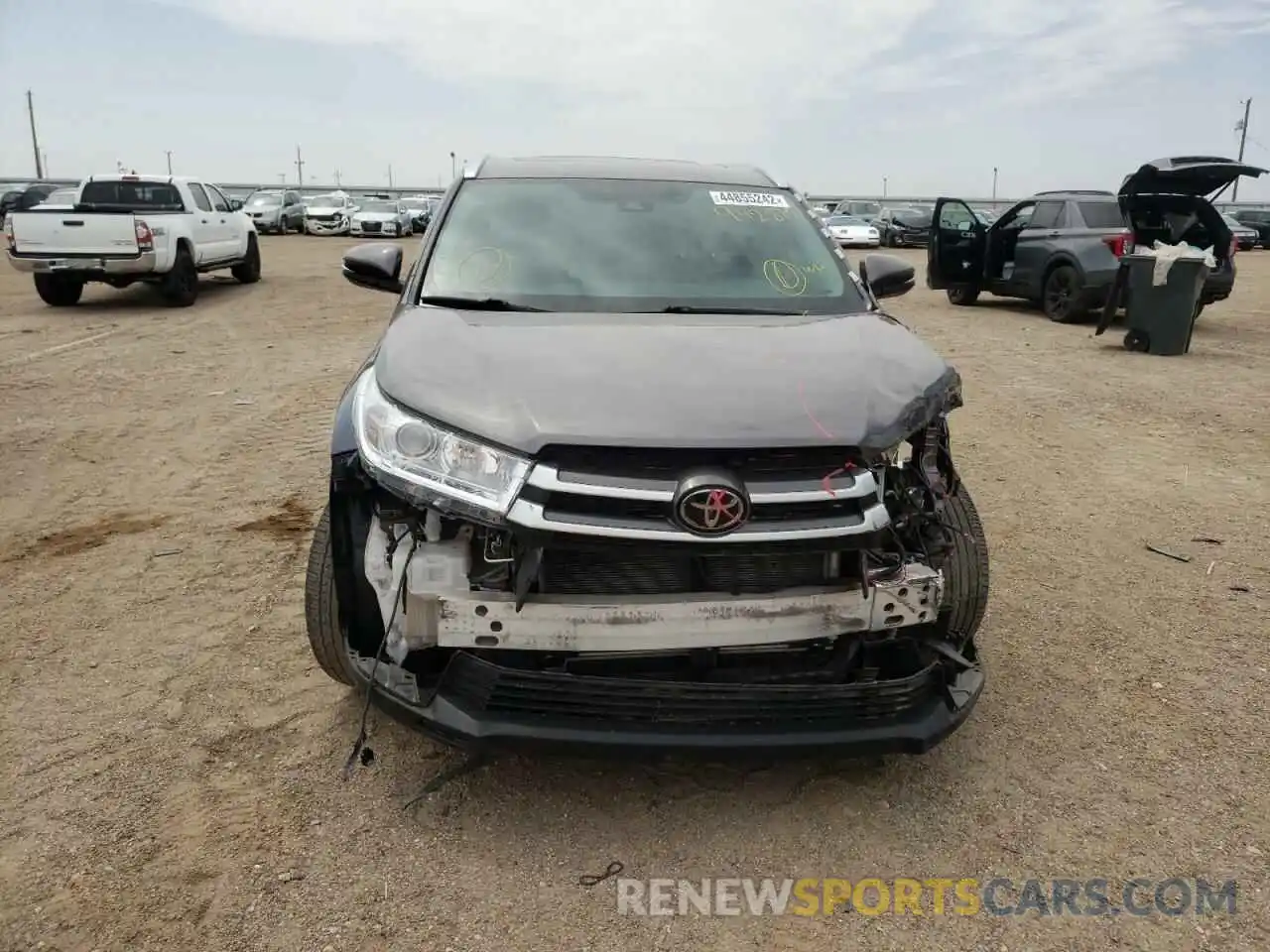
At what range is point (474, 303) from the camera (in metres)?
3.25

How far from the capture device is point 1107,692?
3.31 m

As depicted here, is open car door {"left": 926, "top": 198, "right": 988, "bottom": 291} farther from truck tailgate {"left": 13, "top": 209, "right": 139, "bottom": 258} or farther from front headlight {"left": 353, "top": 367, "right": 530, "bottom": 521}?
front headlight {"left": 353, "top": 367, "right": 530, "bottom": 521}

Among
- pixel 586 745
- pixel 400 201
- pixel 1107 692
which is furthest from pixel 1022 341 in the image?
pixel 400 201

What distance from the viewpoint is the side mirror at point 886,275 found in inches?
161

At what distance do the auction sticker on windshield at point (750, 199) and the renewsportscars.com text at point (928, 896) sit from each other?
2666mm

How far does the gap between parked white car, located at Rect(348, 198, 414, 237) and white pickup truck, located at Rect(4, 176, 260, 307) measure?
52.1ft

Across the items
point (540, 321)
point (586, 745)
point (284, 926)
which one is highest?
point (540, 321)

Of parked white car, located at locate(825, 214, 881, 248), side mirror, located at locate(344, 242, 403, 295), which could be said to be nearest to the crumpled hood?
side mirror, located at locate(344, 242, 403, 295)

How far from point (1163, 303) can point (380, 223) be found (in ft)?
84.2

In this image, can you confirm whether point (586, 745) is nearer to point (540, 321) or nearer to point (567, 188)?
point (540, 321)

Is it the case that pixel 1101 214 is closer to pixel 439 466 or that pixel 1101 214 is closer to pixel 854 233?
pixel 439 466

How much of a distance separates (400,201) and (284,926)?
3643 cm

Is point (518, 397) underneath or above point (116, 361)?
above

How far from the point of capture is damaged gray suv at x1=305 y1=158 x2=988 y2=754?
2.31 m
